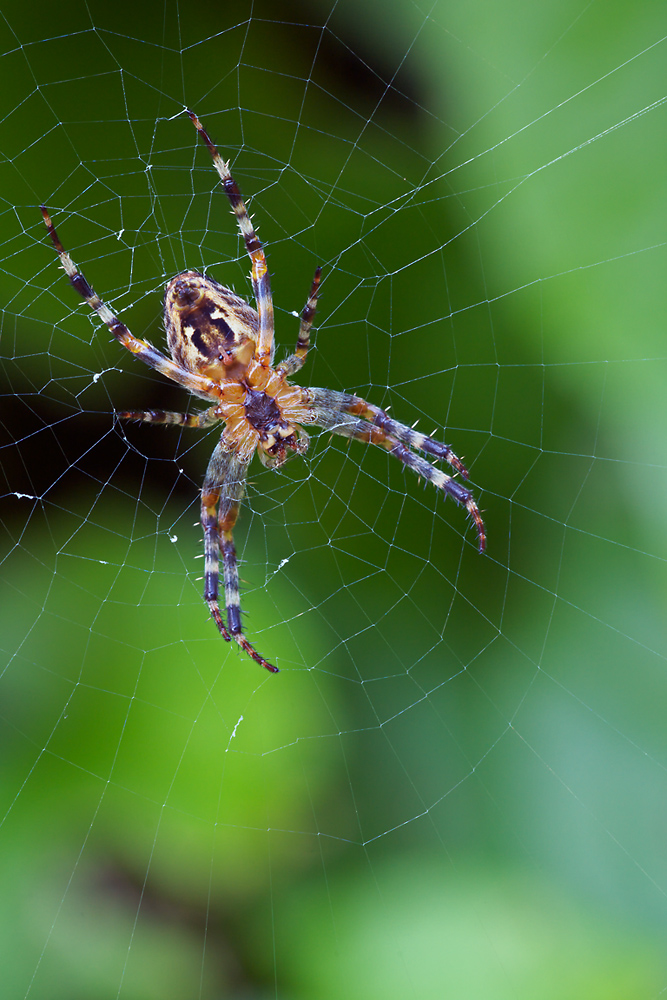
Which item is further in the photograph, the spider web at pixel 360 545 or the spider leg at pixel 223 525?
the spider leg at pixel 223 525

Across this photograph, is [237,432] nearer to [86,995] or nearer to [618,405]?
[618,405]

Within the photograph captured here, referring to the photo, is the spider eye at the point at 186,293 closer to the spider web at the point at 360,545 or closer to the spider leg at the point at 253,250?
the spider web at the point at 360,545

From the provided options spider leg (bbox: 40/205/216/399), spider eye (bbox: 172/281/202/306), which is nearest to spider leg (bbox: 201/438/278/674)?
spider leg (bbox: 40/205/216/399)

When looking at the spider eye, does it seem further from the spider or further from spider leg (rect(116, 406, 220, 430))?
spider leg (rect(116, 406, 220, 430))

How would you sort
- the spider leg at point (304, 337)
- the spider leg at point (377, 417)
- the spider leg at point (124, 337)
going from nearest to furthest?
1. the spider leg at point (124, 337)
2. the spider leg at point (304, 337)
3. the spider leg at point (377, 417)

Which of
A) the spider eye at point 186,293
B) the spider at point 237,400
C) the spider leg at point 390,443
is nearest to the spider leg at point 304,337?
the spider at point 237,400

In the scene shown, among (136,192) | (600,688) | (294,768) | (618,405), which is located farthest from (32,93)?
(600,688)

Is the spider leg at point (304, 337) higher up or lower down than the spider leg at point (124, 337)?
higher up
